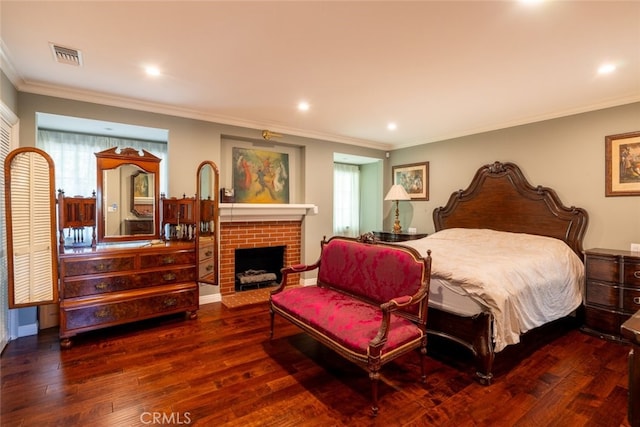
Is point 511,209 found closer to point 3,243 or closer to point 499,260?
point 499,260

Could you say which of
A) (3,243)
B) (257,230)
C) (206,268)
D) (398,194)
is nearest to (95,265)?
(3,243)

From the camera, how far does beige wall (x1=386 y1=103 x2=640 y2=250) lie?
3.15 metres

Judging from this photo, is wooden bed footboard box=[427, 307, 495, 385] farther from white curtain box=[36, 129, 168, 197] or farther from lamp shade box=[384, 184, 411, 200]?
white curtain box=[36, 129, 168, 197]

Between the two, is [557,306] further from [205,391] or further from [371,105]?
[205,391]

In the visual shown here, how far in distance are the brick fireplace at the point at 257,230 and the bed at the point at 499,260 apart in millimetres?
1997

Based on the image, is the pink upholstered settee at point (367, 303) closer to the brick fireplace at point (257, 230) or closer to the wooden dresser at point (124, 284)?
the wooden dresser at point (124, 284)

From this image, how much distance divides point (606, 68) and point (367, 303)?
2.80m

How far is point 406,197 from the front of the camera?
496 cm

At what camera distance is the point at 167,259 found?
3.21 m

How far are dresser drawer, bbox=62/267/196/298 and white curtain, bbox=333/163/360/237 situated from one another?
10.7ft

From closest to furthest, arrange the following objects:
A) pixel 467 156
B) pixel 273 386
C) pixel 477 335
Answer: pixel 273 386, pixel 477 335, pixel 467 156

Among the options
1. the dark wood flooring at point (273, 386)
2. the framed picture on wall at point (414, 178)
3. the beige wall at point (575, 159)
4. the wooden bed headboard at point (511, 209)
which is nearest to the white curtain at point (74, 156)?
the dark wood flooring at point (273, 386)

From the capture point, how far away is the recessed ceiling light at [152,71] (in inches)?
→ 100

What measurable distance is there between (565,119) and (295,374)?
4057mm
